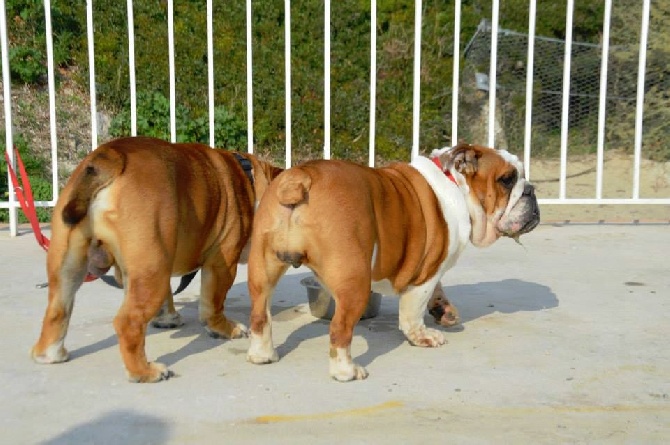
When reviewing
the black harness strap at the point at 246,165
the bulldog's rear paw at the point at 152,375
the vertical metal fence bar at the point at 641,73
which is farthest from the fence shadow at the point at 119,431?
the vertical metal fence bar at the point at 641,73

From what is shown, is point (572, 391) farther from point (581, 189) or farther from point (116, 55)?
point (116, 55)

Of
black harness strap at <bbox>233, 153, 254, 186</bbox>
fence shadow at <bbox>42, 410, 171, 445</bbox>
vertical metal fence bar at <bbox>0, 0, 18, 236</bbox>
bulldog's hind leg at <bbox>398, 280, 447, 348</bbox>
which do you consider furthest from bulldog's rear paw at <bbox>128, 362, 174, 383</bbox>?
vertical metal fence bar at <bbox>0, 0, 18, 236</bbox>

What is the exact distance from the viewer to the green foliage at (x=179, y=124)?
33.4 feet

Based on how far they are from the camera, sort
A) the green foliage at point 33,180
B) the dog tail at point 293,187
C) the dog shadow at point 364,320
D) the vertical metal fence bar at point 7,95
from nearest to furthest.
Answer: the dog tail at point 293,187
the dog shadow at point 364,320
the vertical metal fence bar at point 7,95
the green foliage at point 33,180

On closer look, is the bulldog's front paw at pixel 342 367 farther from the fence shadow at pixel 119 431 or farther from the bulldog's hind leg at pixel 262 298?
the fence shadow at pixel 119 431

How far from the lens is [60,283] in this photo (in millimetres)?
3648

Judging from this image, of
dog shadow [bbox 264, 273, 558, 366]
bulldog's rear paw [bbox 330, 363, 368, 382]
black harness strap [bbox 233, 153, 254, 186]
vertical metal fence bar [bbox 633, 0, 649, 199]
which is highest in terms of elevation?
vertical metal fence bar [bbox 633, 0, 649, 199]

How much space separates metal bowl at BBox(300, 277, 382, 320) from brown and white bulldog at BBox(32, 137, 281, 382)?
34.2 inches

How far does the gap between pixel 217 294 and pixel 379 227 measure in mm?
892

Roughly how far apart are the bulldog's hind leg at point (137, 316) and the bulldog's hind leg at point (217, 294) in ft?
1.78

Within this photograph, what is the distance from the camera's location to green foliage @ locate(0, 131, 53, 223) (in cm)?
814

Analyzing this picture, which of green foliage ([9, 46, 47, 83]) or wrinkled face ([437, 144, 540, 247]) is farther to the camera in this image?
green foliage ([9, 46, 47, 83])

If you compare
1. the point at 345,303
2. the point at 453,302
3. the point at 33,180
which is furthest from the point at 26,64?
the point at 345,303

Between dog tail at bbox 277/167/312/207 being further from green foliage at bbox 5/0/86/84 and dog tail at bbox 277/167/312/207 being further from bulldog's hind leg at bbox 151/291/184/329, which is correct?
green foliage at bbox 5/0/86/84
